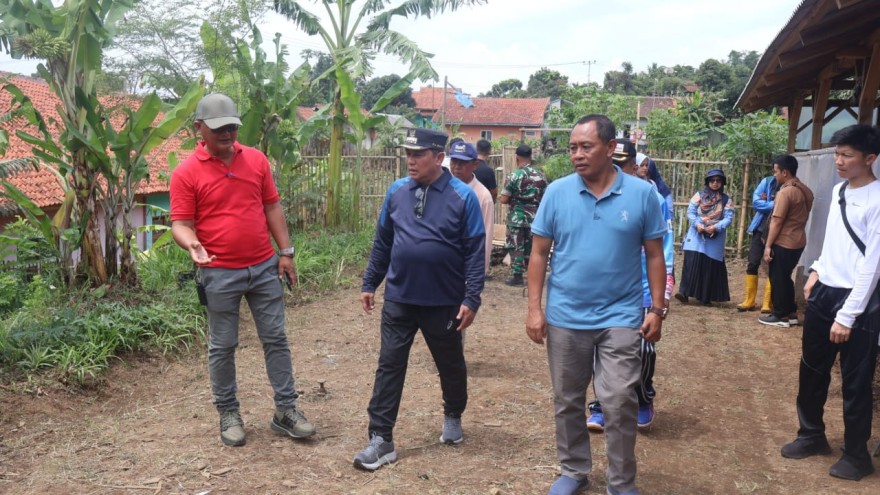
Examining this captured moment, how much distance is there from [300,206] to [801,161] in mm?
7691

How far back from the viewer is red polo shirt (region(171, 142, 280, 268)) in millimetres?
4070

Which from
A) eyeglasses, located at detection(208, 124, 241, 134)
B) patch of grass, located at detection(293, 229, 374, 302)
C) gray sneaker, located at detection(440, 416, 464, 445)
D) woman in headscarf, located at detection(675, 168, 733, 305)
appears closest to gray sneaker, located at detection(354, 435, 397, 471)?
gray sneaker, located at detection(440, 416, 464, 445)

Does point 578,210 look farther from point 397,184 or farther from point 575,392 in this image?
point 397,184

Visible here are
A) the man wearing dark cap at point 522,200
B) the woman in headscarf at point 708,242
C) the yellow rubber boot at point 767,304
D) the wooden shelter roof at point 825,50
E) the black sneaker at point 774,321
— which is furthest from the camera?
the man wearing dark cap at point 522,200

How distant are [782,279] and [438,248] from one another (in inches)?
215

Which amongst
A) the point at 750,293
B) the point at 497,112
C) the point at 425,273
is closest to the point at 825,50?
the point at 750,293

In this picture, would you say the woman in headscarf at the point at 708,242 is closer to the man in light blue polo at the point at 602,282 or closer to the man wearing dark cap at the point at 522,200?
the man wearing dark cap at the point at 522,200

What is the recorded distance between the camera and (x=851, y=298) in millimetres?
3828

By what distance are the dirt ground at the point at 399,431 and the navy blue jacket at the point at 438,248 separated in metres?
1.01

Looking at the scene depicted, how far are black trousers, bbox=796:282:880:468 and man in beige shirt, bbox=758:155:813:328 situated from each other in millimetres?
3767

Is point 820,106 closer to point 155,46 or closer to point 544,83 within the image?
point 155,46

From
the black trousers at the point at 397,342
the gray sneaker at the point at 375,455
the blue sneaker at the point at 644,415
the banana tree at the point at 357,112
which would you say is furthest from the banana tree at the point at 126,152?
the banana tree at the point at 357,112

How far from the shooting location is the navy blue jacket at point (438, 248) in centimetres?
402

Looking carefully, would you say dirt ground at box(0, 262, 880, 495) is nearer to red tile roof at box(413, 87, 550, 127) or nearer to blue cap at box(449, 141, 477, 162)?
blue cap at box(449, 141, 477, 162)
